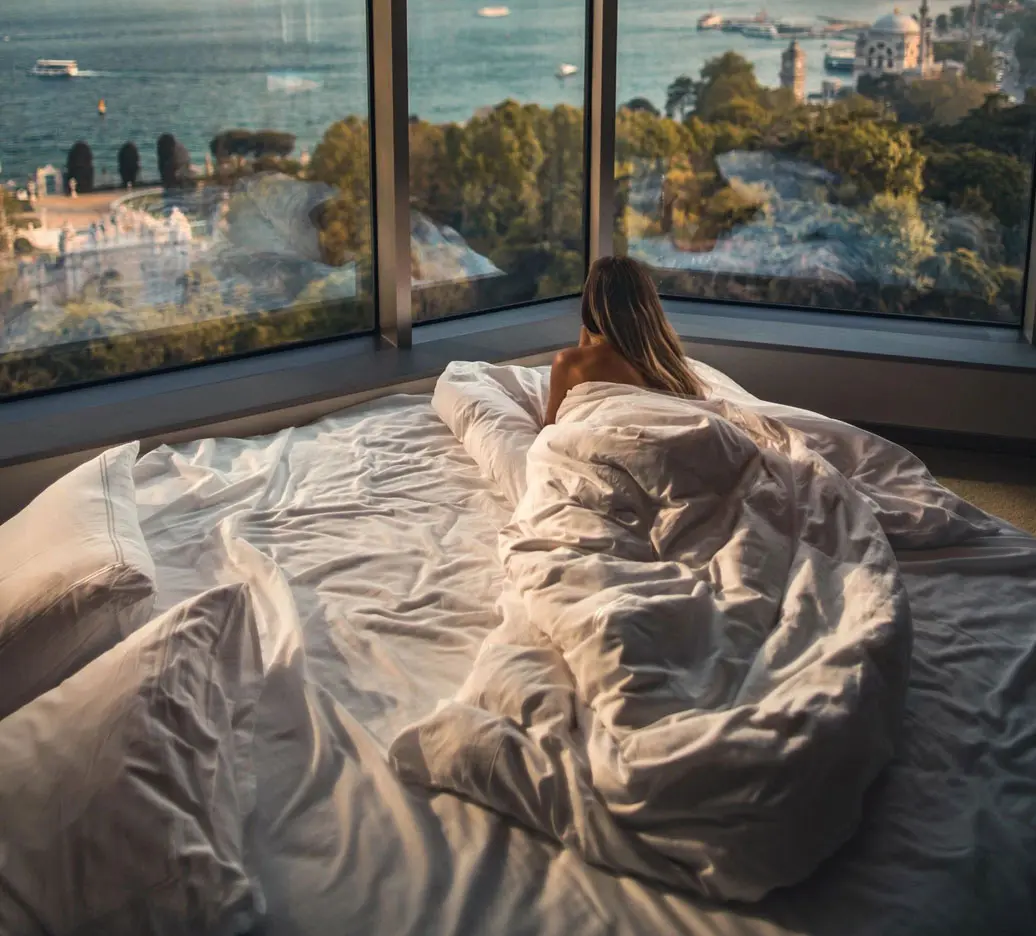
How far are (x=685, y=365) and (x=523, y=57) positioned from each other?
82.3 inches

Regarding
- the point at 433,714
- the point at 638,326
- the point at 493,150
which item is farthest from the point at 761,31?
the point at 433,714

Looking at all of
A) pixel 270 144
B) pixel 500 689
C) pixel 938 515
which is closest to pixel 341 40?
pixel 270 144

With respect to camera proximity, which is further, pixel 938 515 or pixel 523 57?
pixel 523 57

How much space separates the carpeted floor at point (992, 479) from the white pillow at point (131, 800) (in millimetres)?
2636

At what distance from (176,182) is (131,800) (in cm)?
271

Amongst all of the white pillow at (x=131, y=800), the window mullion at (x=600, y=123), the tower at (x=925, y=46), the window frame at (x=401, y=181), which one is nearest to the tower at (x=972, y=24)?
the tower at (x=925, y=46)

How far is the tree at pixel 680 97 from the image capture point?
4.50 metres

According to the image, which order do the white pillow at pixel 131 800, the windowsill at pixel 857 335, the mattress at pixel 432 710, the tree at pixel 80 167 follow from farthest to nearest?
the windowsill at pixel 857 335 → the tree at pixel 80 167 → the mattress at pixel 432 710 → the white pillow at pixel 131 800

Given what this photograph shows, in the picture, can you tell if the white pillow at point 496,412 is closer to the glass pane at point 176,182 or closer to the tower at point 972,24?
the glass pane at point 176,182

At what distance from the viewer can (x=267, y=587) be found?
221 centimetres

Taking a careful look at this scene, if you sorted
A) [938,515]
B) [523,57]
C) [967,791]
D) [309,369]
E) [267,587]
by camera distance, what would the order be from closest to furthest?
[967,791]
[267,587]
[938,515]
[309,369]
[523,57]

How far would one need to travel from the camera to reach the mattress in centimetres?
140

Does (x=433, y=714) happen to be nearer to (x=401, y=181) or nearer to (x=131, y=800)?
(x=131, y=800)

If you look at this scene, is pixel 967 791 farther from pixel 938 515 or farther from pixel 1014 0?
pixel 1014 0
